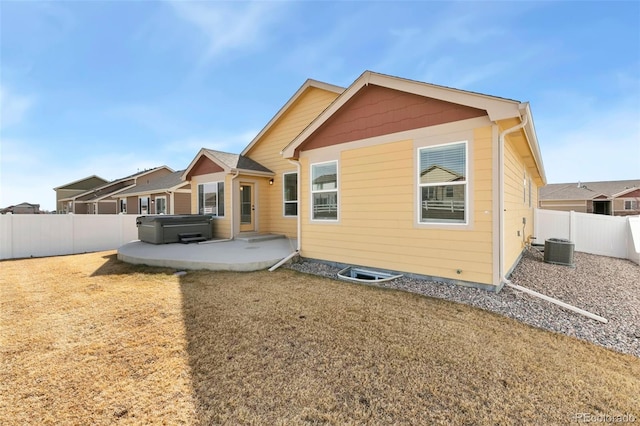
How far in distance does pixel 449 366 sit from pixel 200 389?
7.79 feet

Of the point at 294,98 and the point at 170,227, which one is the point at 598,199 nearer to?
the point at 294,98

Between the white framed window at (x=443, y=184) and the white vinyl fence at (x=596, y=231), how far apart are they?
7991 mm

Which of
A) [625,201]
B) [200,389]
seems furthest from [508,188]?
[625,201]

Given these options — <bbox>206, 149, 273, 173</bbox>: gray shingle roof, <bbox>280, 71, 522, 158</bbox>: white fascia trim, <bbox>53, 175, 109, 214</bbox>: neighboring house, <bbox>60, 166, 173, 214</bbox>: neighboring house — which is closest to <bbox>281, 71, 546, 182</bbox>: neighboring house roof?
<bbox>280, 71, 522, 158</bbox>: white fascia trim

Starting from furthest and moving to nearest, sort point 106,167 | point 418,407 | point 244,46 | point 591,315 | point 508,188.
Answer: point 106,167, point 244,46, point 508,188, point 591,315, point 418,407

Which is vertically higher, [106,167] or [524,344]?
[106,167]

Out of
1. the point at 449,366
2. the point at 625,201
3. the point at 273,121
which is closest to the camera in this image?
the point at 449,366

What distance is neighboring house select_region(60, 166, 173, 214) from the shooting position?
2611 centimetres

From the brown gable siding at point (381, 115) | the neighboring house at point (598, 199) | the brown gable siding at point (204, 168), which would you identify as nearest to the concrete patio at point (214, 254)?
the brown gable siding at point (204, 168)

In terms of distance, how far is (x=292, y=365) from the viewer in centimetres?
270

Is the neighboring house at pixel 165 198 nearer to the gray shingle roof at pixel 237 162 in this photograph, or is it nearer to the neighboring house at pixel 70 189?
the gray shingle roof at pixel 237 162

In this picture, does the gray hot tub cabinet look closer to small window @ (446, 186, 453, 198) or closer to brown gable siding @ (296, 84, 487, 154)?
brown gable siding @ (296, 84, 487, 154)

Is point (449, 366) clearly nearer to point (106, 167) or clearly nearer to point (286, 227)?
point (286, 227)

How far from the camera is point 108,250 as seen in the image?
11422 millimetres
